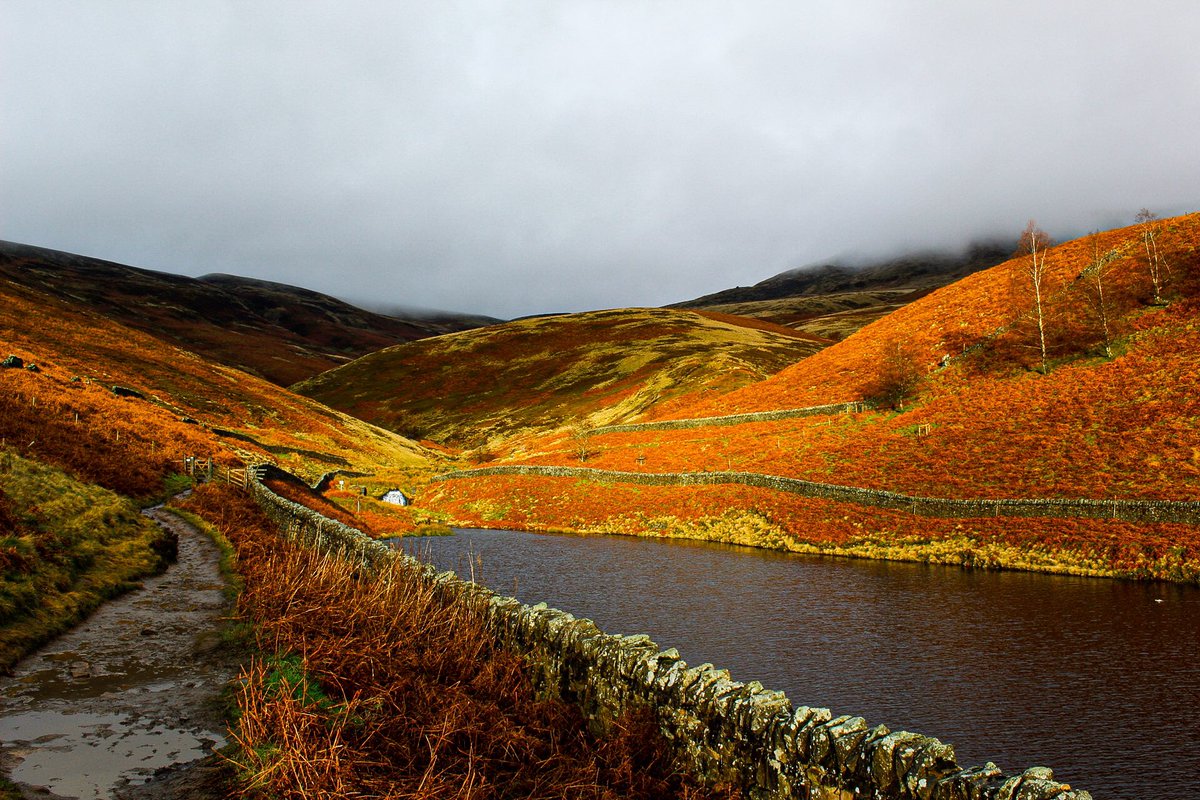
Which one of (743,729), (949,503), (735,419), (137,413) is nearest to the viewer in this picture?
(743,729)

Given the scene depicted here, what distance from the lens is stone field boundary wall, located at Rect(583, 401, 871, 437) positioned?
203 feet

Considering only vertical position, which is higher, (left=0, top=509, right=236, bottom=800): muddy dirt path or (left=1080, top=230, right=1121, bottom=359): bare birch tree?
(left=1080, top=230, right=1121, bottom=359): bare birch tree

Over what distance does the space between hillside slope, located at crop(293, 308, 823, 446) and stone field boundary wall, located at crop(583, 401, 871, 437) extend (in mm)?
15829

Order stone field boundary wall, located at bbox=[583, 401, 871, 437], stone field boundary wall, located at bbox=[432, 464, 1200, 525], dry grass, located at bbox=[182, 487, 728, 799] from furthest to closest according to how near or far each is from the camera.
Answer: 1. stone field boundary wall, located at bbox=[583, 401, 871, 437]
2. stone field boundary wall, located at bbox=[432, 464, 1200, 525]
3. dry grass, located at bbox=[182, 487, 728, 799]

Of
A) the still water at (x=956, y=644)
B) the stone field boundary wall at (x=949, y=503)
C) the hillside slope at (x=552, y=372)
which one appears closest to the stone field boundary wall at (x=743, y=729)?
the still water at (x=956, y=644)

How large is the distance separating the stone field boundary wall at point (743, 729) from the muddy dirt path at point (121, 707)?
525 cm

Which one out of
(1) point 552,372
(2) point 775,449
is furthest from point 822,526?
(1) point 552,372

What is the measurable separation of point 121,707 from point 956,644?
75.9ft

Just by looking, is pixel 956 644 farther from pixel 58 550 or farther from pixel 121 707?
pixel 58 550

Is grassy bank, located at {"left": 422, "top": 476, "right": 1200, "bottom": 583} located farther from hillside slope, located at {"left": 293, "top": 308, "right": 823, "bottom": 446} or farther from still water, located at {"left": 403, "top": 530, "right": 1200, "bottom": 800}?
hillside slope, located at {"left": 293, "top": 308, "right": 823, "bottom": 446}

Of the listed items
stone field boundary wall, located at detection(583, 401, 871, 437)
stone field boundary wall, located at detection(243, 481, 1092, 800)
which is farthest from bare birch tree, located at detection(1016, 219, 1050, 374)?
stone field boundary wall, located at detection(243, 481, 1092, 800)

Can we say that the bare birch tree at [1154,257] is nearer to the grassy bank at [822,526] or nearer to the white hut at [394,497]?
the grassy bank at [822,526]

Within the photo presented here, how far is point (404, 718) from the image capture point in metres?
9.25

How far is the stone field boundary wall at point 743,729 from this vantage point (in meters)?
7.35
